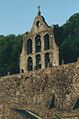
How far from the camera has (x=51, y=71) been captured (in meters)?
50.0

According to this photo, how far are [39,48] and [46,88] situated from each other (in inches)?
453

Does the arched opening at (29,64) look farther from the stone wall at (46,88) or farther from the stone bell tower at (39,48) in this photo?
the stone wall at (46,88)

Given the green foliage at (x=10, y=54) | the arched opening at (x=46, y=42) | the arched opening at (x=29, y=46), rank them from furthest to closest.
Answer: the green foliage at (x=10, y=54), the arched opening at (x=29, y=46), the arched opening at (x=46, y=42)

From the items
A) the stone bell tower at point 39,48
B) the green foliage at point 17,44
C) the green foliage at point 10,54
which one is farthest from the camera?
the green foliage at point 10,54

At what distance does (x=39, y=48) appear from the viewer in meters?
59.6

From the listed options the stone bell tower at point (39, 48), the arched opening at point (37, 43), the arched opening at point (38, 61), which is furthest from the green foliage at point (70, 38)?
the arched opening at point (38, 61)

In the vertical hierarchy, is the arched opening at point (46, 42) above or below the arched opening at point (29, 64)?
above

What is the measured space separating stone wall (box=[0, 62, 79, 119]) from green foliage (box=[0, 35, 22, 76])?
15032mm

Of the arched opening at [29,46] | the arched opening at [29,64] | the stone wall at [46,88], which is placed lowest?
the stone wall at [46,88]

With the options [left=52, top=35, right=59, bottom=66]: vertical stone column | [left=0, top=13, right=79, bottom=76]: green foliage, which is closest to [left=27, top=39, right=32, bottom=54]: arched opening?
[left=52, top=35, right=59, bottom=66]: vertical stone column

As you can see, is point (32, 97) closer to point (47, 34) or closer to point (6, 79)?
point (6, 79)

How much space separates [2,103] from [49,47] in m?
30.1

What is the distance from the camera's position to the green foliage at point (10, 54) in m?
70.8

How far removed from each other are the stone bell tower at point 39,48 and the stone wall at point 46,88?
509 centimetres
